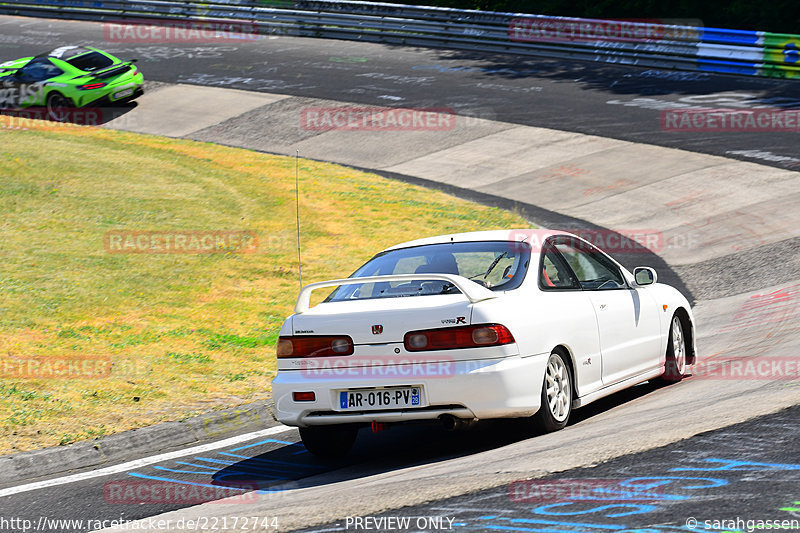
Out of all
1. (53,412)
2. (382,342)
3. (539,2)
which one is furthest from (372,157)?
(539,2)

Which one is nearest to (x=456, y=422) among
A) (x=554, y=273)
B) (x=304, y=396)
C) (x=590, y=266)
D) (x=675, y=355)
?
(x=304, y=396)

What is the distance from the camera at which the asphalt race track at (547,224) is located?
212 inches

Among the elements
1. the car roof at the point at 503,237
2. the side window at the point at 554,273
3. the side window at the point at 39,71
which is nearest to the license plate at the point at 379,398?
the side window at the point at 554,273

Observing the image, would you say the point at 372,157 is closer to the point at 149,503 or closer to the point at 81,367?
the point at 81,367

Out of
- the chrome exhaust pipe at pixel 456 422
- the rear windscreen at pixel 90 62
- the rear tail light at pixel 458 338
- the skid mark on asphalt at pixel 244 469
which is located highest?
the rear windscreen at pixel 90 62

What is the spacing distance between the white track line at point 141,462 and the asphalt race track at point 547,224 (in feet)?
0.11

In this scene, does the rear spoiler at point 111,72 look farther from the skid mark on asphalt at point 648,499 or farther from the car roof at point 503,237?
the skid mark on asphalt at point 648,499

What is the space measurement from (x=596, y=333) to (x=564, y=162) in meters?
12.3

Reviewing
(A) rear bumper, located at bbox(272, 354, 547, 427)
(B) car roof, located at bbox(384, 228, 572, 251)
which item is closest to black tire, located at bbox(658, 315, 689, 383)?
(B) car roof, located at bbox(384, 228, 572, 251)

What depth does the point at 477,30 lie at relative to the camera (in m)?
29.7

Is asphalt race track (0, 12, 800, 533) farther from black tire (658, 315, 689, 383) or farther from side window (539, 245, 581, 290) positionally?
side window (539, 245, 581, 290)

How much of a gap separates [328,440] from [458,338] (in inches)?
52.1

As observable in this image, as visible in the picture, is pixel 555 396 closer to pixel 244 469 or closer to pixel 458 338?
pixel 458 338

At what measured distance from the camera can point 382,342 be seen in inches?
258
